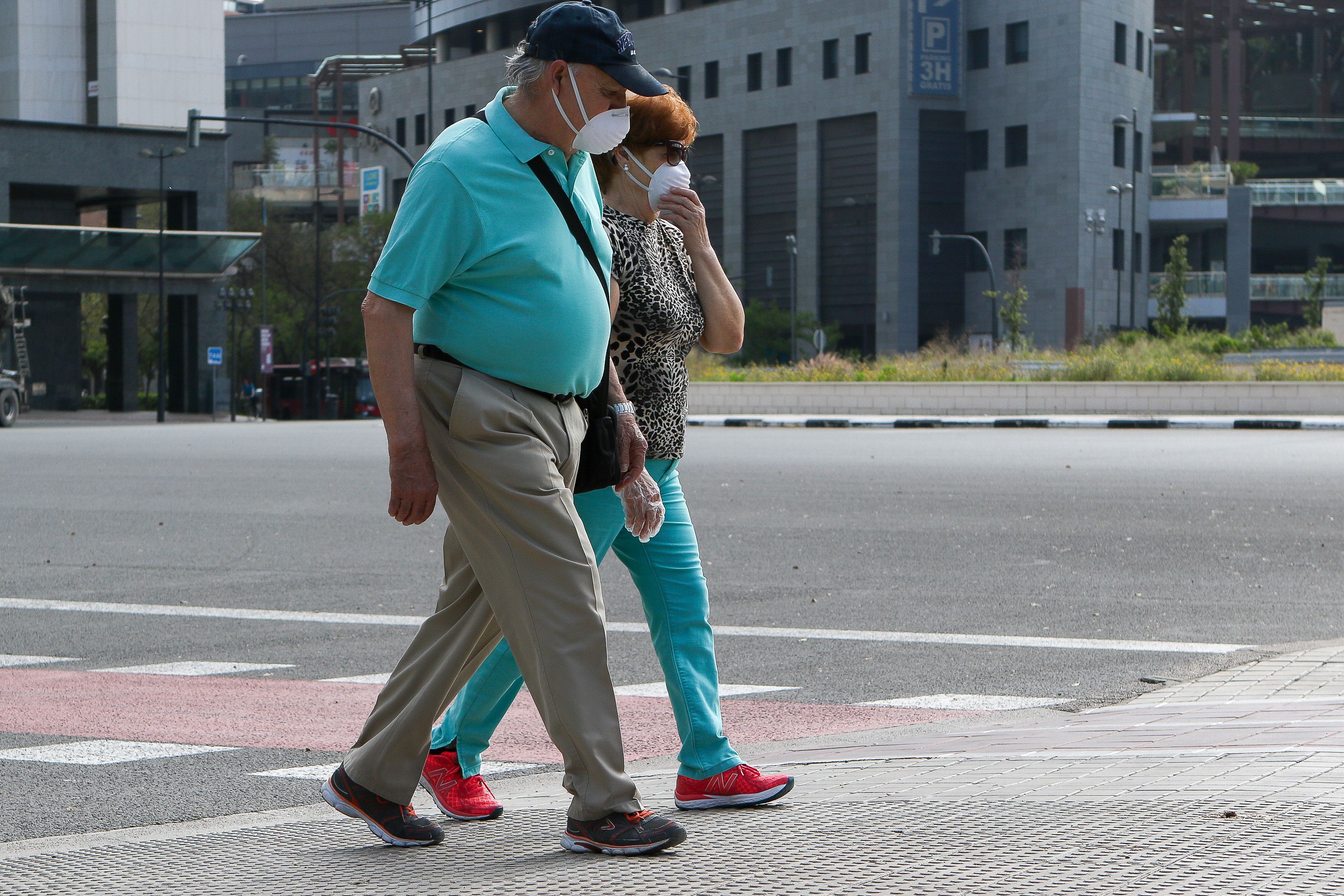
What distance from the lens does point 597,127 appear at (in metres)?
3.78

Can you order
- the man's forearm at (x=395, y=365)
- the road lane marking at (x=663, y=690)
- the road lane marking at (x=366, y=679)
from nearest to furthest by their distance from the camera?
the man's forearm at (x=395, y=365)
the road lane marking at (x=663, y=690)
the road lane marking at (x=366, y=679)

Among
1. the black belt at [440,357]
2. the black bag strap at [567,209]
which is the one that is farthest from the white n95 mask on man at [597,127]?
the black belt at [440,357]

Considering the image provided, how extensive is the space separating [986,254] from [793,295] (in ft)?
29.5

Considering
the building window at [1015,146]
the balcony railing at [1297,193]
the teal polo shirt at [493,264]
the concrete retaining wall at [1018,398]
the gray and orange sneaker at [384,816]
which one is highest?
the building window at [1015,146]

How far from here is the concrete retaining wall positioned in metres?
35.2

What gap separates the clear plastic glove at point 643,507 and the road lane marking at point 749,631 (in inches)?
98.5

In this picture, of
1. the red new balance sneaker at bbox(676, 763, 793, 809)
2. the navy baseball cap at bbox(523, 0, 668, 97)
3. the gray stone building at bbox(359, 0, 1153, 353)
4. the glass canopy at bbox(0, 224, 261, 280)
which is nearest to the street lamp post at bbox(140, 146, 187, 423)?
the glass canopy at bbox(0, 224, 261, 280)

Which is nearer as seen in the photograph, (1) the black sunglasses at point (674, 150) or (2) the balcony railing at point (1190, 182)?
(1) the black sunglasses at point (674, 150)

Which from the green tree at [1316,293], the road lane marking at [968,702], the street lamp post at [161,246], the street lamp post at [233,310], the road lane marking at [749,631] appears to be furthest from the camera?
the street lamp post at [233,310]

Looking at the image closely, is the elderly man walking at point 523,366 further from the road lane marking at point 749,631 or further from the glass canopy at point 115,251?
the glass canopy at point 115,251

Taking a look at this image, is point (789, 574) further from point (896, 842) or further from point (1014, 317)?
point (1014, 317)

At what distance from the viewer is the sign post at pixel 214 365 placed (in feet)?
187

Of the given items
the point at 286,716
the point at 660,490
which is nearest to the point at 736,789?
the point at 660,490

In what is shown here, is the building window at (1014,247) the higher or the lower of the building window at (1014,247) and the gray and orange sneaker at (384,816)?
the higher
